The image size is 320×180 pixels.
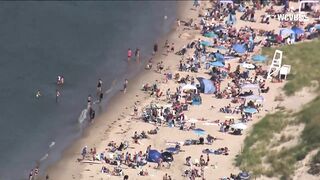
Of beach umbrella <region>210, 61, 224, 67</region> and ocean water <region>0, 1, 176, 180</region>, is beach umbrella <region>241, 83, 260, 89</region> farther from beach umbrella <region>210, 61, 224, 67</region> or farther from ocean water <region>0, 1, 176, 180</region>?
ocean water <region>0, 1, 176, 180</region>

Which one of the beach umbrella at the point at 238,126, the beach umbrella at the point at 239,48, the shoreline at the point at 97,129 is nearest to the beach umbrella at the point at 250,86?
the beach umbrella at the point at 238,126

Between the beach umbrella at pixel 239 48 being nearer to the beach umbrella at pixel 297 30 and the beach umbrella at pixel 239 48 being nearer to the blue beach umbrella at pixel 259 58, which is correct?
the blue beach umbrella at pixel 259 58

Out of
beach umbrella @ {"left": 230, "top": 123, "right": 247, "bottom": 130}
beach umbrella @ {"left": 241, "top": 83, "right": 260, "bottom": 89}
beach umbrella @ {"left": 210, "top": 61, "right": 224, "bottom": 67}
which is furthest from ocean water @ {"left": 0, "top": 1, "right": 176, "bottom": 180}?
beach umbrella @ {"left": 230, "top": 123, "right": 247, "bottom": 130}

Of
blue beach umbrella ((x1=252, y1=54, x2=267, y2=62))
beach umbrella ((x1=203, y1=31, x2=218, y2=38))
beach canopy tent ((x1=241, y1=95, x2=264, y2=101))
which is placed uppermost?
beach umbrella ((x1=203, y1=31, x2=218, y2=38))

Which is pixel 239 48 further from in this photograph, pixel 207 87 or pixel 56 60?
pixel 56 60

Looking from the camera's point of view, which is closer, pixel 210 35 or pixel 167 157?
pixel 167 157

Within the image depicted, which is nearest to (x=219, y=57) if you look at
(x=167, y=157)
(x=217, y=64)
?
(x=217, y=64)

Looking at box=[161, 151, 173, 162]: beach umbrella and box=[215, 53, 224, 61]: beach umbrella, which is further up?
box=[215, 53, 224, 61]: beach umbrella
